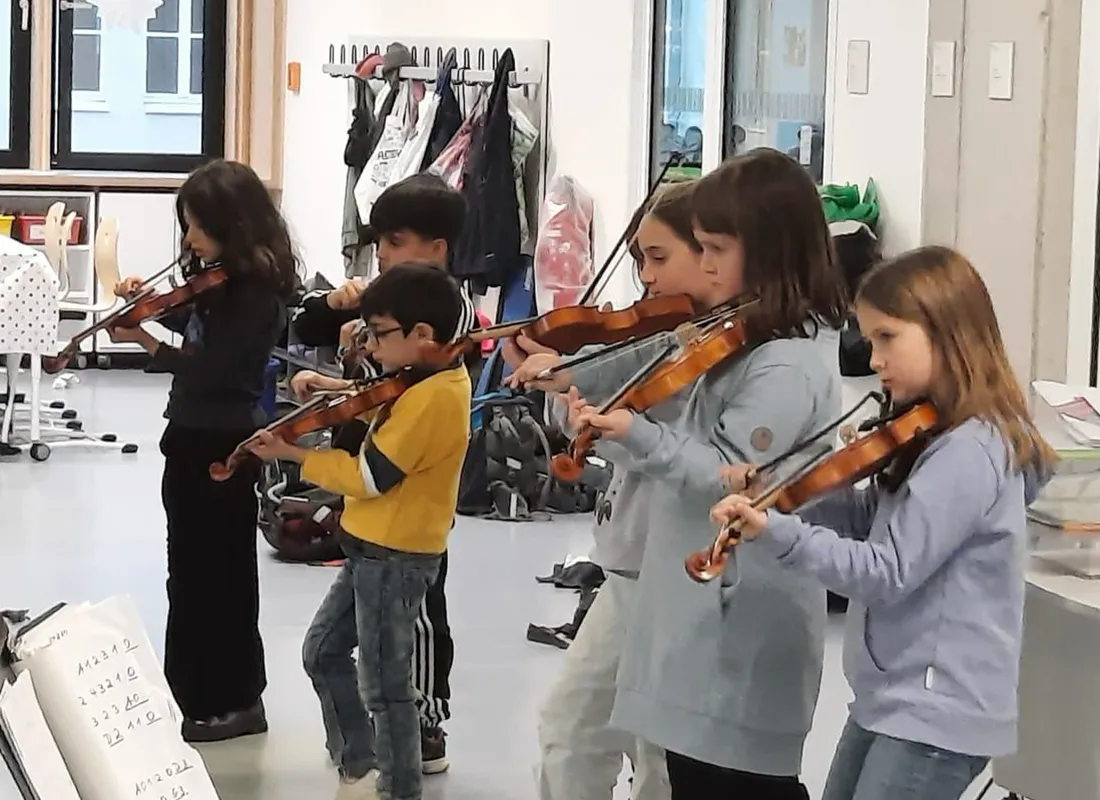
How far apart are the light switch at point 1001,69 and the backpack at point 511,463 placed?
202 cm

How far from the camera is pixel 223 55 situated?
877 cm

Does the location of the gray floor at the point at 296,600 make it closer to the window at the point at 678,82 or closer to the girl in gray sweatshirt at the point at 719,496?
the girl in gray sweatshirt at the point at 719,496

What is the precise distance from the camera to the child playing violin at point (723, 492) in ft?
6.54

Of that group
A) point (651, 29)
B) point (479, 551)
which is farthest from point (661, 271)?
point (651, 29)

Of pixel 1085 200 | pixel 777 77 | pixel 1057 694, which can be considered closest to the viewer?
pixel 1057 694

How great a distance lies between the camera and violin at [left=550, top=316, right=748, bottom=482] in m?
2.00

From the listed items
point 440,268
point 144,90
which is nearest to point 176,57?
point 144,90

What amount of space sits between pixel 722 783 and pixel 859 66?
2.66 metres

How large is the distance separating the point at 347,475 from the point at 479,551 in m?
2.32

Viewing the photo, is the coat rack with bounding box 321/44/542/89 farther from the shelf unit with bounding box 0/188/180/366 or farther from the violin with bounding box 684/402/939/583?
the violin with bounding box 684/402/939/583

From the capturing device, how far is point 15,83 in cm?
846

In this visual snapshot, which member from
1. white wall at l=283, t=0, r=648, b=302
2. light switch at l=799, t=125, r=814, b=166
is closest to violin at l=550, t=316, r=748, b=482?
light switch at l=799, t=125, r=814, b=166

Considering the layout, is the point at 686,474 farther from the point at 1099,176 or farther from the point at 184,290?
the point at 1099,176

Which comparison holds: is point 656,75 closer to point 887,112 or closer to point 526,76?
point 526,76
